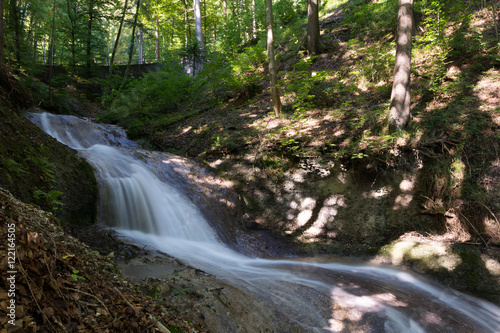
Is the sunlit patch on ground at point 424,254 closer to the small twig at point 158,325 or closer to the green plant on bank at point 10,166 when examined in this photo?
the small twig at point 158,325

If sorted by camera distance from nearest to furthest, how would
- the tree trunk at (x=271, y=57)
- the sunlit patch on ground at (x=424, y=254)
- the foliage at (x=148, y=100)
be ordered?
1. the sunlit patch on ground at (x=424, y=254)
2. the tree trunk at (x=271, y=57)
3. the foliage at (x=148, y=100)

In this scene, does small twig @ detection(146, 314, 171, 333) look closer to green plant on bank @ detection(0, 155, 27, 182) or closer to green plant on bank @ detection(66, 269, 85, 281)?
green plant on bank @ detection(66, 269, 85, 281)

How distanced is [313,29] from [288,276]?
11030 millimetres

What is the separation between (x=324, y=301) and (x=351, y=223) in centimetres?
369

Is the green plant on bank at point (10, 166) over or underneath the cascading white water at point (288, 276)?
over

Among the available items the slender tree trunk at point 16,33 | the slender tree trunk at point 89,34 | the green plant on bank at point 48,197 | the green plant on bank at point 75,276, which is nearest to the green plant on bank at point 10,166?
the green plant on bank at point 48,197

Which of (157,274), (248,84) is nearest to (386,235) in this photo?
(157,274)

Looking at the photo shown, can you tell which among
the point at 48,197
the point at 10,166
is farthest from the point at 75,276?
the point at 10,166

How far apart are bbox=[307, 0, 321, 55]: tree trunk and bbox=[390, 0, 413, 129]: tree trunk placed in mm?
5093

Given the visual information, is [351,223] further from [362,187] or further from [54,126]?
[54,126]

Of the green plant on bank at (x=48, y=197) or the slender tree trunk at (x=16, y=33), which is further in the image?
the slender tree trunk at (x=16, y=33)

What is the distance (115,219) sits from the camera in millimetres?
5848

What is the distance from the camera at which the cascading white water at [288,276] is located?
411cm

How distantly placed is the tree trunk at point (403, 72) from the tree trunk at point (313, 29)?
16.7 ft
